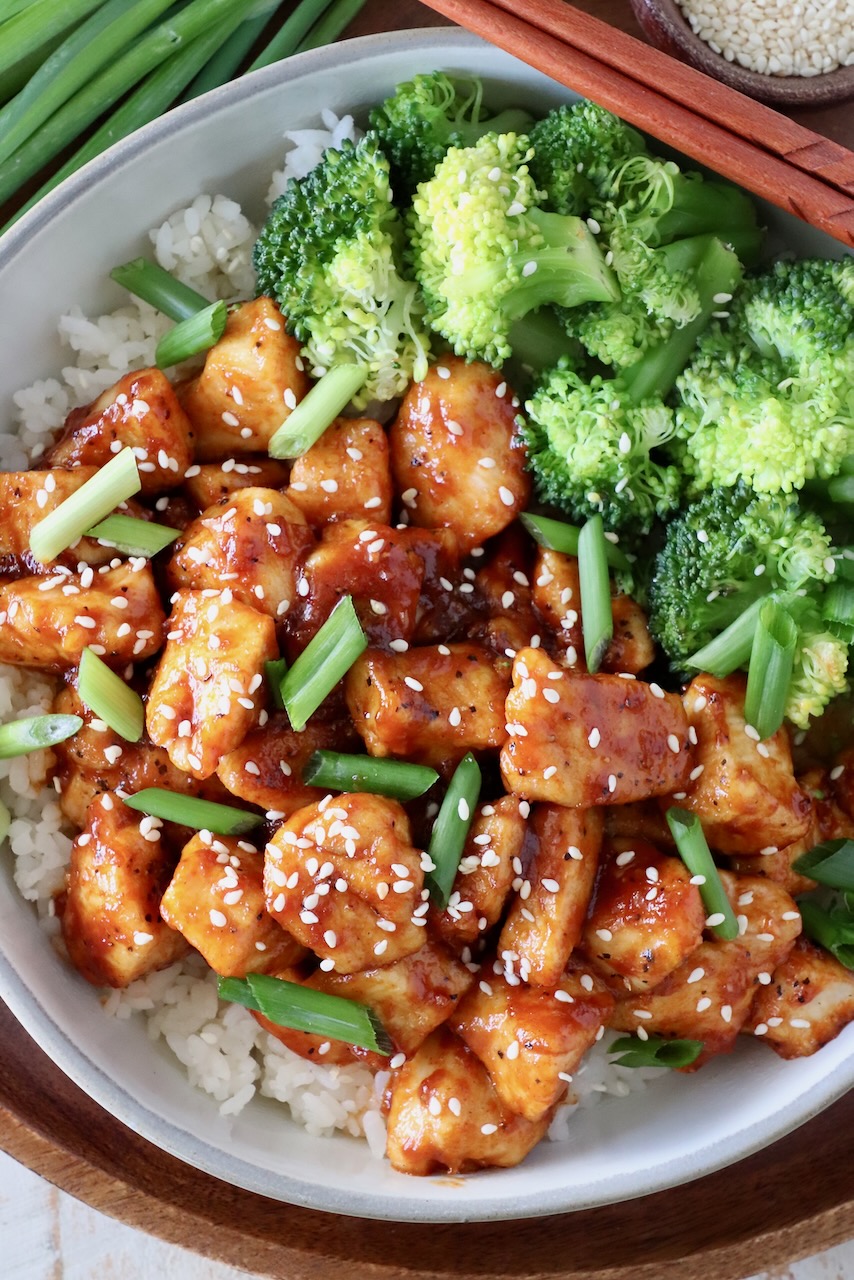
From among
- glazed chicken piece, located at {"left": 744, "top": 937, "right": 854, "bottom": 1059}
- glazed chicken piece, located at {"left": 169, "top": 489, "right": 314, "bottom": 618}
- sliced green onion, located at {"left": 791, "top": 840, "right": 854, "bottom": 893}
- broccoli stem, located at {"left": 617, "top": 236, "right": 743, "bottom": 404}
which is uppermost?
glazed chicken piece, located at {"left": 169, "top": 489, "right": 314, "bottom": 618}

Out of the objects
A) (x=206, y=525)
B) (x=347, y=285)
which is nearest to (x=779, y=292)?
(x=347, y=285)

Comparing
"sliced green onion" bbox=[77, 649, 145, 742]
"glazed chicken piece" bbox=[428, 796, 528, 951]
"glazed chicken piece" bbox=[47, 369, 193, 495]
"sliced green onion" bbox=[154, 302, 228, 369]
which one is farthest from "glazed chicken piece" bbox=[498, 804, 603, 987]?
"sliced green onion" bbox=[154, 302, 228, 369]

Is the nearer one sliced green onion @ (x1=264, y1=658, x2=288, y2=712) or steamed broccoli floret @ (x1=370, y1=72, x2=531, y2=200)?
sliced green onion @ (x1=264, y1=658, x2=288, y2=712)

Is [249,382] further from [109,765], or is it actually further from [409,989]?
[409,989]

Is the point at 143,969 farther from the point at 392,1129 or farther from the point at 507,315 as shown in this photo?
the point at 507,315

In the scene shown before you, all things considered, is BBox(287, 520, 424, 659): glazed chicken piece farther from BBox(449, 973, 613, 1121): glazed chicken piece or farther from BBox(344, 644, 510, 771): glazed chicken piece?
BBox(449, 973, 613, 1121): glazed chicken piece

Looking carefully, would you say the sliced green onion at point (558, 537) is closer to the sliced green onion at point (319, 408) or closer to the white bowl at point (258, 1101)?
the sliced green onion at point (319, 408)
